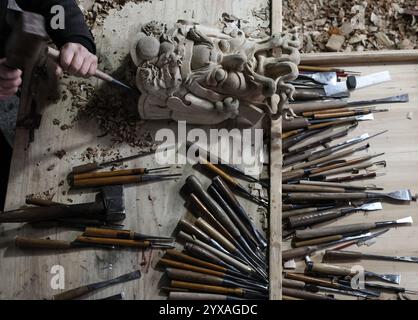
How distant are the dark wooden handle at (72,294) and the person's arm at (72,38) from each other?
0.78 metres

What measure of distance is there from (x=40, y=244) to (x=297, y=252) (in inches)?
40.3

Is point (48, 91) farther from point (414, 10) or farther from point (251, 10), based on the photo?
point (414, 10)

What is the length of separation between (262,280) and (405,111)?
3.64ft

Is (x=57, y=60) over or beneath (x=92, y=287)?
over

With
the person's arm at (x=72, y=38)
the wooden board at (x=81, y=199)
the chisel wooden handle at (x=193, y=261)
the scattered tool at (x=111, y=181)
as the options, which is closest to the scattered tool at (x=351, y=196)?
the wooden board at (x=81, y=199)

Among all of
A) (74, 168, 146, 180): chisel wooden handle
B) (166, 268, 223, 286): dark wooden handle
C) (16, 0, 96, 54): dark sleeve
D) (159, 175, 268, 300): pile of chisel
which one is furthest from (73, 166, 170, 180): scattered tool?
(16, 0, 96, 54): dark sleeve

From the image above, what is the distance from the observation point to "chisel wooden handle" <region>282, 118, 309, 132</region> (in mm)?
2346

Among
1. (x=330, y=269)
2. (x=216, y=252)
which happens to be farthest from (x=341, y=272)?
(x=216, y=252)

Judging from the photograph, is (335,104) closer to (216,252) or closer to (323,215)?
(323,215)

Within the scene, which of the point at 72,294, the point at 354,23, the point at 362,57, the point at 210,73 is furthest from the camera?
the point at 354,23

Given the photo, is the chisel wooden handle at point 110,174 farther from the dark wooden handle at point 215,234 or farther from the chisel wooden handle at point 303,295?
the chisel wooden handle at point 303,295

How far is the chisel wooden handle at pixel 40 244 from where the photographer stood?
1896 millimetres

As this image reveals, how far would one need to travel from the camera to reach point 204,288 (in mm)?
1907
